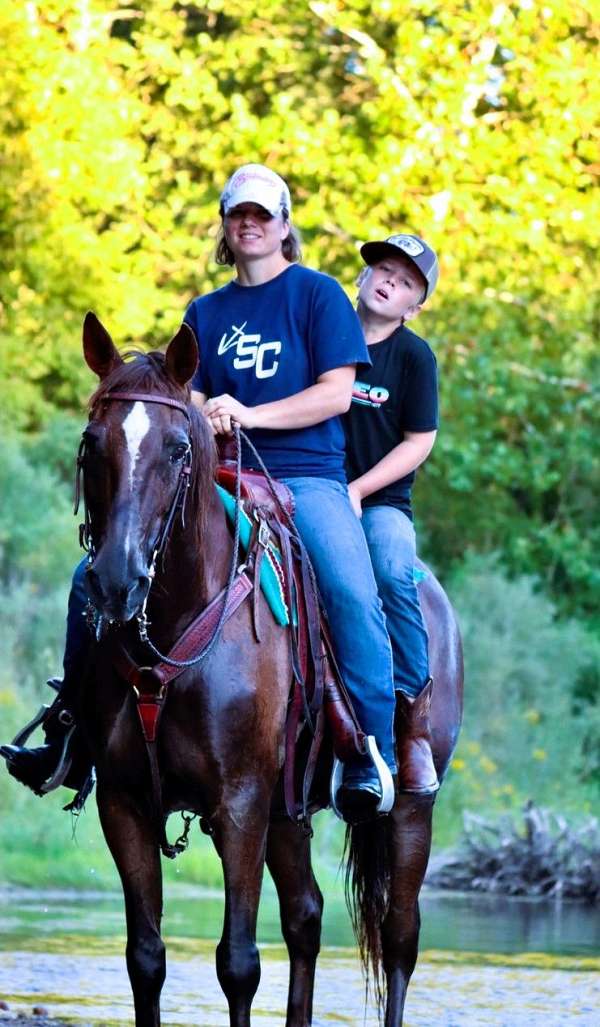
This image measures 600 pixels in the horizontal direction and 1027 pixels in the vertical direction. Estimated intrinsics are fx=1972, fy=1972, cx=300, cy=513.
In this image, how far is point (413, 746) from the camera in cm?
753

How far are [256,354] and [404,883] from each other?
88.1 inches

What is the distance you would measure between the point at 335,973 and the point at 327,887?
4.58 meters

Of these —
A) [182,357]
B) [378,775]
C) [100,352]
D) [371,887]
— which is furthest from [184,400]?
[371,887]

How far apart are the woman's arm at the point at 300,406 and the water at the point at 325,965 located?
2.74 m

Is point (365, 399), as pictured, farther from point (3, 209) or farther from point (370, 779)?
point (3, 209)

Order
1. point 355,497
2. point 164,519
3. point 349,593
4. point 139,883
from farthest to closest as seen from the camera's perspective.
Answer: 1. point 355,497
2. point 349,593
3. point 139,883
4. point 164,519

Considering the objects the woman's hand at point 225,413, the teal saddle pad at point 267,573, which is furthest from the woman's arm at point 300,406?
the teal saddle pad at point 267,573

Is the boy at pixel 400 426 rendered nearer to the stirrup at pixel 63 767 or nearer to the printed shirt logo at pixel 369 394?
the printed shirt logo at pixel 369 394

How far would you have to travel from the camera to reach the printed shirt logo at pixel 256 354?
22.0 feet

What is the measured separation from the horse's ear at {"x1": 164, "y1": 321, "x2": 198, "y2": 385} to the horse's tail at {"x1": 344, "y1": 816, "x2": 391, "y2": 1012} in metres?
2.47

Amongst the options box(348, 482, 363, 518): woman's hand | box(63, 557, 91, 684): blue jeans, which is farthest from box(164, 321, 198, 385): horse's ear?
box(348, 482, 363, 518): woman's hand

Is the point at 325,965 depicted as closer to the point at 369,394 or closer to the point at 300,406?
the point at 369,394

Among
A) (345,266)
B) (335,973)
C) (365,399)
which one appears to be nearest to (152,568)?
(365,399)

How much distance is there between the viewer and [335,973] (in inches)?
387
